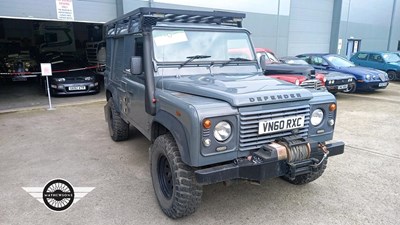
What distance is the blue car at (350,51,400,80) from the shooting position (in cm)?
1423

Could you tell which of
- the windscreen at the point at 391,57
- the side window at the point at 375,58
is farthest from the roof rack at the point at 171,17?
the windscreen at the point at 391,57

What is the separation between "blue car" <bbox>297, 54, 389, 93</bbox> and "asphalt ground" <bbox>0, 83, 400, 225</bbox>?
4382 mm

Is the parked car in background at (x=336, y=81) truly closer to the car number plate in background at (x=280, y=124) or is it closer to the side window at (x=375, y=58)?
the side window at (x=375, y=58)

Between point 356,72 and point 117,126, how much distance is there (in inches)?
346

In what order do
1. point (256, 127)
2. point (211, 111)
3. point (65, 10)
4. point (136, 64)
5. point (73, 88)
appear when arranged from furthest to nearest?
point (73, 88), point (65, 10), point (136, 64), point (256, 127), point (211, 111)

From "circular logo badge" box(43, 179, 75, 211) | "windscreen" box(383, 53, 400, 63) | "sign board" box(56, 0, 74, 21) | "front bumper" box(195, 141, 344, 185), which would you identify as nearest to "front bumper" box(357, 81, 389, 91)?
"windscreen" box(383, 53, 400, 63)

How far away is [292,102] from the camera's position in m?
3.03

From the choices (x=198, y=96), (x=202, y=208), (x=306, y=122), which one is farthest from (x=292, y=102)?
(x=202, y=208)

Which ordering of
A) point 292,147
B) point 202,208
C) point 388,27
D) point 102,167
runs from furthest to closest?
point 388,27 → point 102,167 → point 202,208 → point 292,147

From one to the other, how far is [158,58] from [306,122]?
1.81m

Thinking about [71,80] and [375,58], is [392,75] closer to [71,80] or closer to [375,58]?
[375,58]

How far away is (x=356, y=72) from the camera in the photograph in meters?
10.7

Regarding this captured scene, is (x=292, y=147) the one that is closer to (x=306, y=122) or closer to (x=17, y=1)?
(x=306, y=122)

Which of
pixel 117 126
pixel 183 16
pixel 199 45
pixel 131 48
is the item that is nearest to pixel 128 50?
A: pixel 131 48
